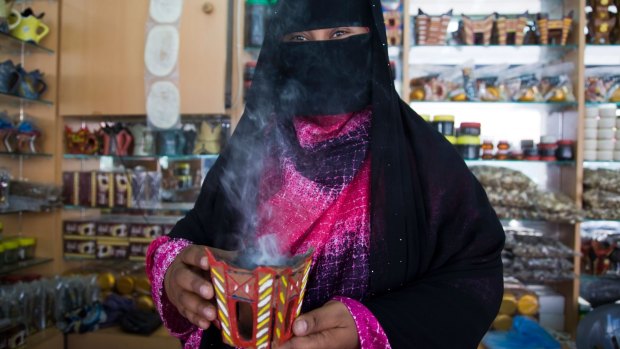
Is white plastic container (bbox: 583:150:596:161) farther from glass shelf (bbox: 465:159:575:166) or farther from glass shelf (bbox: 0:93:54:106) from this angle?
glass shelf (bbox: 0:93:54:106)

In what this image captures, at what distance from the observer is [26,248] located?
109 inches

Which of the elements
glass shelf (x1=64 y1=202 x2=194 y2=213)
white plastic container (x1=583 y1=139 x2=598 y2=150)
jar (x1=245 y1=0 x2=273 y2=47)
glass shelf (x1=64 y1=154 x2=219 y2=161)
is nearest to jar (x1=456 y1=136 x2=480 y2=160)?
white plastic container (x1=583 y1=139 x2=598 y2=150)

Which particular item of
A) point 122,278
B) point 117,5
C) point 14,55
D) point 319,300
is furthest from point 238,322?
point 14,55

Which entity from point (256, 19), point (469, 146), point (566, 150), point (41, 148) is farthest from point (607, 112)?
point (41, 148)

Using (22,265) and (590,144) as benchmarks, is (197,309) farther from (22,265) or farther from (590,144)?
(590,144)

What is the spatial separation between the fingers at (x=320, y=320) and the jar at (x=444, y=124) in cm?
215

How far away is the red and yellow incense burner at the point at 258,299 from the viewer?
0.67 meters

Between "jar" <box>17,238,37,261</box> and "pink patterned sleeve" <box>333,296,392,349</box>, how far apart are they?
8.77 ft

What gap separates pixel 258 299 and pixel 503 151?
99.5 inches

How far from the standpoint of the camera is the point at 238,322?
73 centimetres

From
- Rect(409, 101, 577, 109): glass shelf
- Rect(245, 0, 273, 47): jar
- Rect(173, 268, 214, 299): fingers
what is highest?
Rect(245, 0, 273, 47): jar

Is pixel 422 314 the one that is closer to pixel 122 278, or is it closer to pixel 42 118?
pixel 122 278

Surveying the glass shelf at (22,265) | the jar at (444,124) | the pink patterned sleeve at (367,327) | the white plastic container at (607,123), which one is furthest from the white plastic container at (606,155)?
the glass shelf at (22,265)

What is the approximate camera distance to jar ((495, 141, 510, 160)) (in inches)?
109
